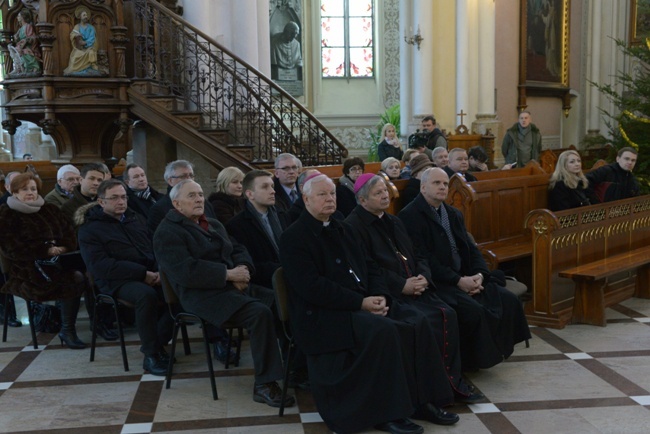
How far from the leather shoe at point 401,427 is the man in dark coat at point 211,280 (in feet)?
2.24

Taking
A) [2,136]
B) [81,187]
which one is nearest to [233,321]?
[81,187]

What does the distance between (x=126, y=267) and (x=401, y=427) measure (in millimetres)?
2285

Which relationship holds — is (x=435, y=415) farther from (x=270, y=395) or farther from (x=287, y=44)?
(x=287, y=44)

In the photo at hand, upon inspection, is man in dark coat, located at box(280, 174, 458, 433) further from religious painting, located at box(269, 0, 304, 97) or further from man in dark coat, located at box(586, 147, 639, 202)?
religious painting, located at box(269, 0, 304, 97)

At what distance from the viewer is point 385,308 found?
456cm

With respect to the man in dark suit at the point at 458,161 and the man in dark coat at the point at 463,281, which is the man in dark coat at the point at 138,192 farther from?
the man in dark suit at the point at 458,161

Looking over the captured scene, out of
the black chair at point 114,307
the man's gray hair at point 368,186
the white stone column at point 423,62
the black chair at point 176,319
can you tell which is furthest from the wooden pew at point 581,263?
the white stone column at point 423,62

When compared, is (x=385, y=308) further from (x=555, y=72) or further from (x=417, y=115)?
(x=555, y=72)

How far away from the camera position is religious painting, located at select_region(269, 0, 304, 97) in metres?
18.3

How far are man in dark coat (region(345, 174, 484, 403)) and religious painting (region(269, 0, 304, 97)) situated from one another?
13.6 metres

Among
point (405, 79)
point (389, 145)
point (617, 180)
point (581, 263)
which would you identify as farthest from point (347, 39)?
point (581, 263)

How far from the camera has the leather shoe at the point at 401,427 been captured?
4.25 m

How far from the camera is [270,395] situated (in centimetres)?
476

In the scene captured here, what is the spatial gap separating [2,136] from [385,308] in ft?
43.0
